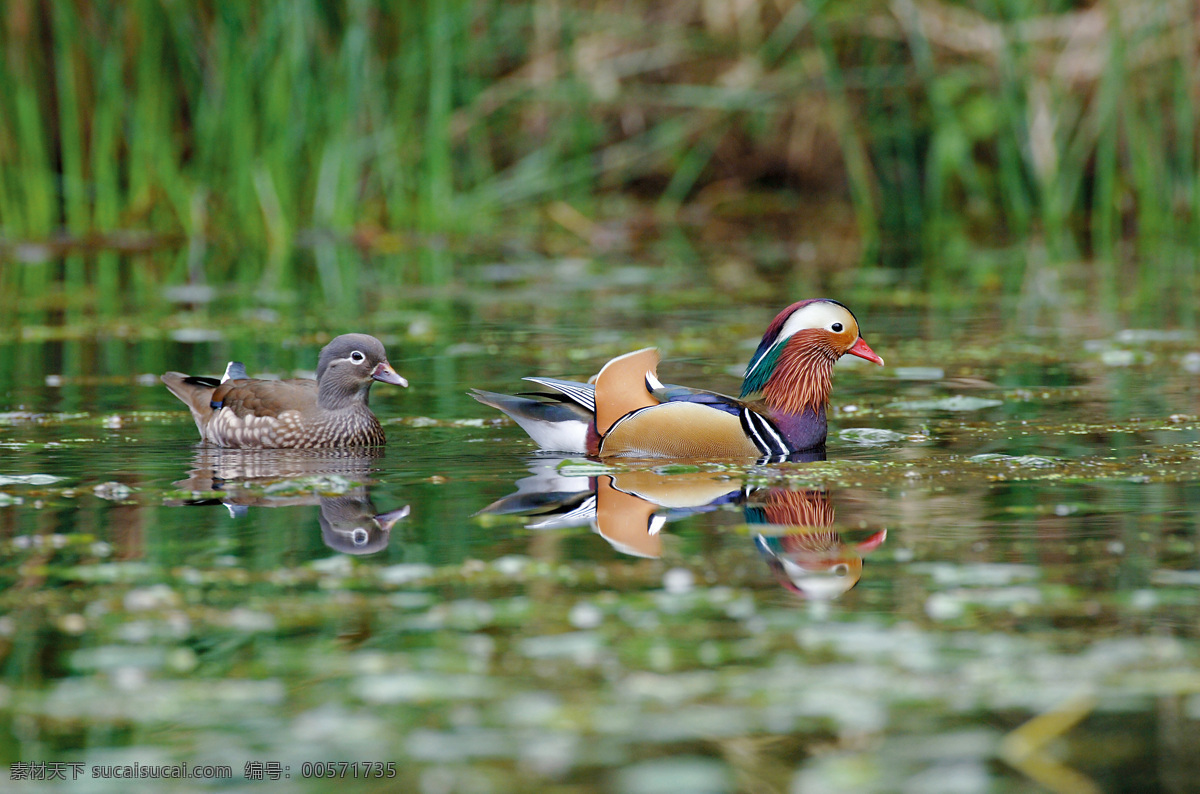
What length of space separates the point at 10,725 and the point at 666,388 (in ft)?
11.0

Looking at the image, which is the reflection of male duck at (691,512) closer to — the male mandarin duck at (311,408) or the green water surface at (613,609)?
the green water surface at (613,609)

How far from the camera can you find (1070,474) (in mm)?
5551

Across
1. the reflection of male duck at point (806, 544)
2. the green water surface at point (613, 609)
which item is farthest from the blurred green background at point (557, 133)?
the reflection of male duck at point (806, 544)

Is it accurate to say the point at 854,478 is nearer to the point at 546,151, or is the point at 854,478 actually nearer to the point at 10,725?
the point at 10,725

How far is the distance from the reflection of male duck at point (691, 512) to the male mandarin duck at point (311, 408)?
34.0 inches

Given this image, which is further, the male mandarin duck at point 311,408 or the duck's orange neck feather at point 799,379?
the male mandarin duck at point 311,408

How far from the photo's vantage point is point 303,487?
551cm

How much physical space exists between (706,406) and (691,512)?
1.08m

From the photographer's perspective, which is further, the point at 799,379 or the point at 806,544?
the point at 799,379

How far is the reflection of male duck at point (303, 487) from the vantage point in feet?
15.8

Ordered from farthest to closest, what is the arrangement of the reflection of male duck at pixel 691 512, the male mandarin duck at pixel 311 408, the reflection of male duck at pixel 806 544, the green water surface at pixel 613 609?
the male mandarin duck at pixel 311 408
the reflection of male duck at pixel 691 512
the reflection of male duck at pixel 806 544
the green water surface at pixel 613 609

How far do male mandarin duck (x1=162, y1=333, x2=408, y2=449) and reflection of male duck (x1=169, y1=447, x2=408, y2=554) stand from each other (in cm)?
9

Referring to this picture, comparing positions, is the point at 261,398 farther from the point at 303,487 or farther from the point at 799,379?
the point at 799,379

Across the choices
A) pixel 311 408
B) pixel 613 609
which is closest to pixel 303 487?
pixel 311 408
